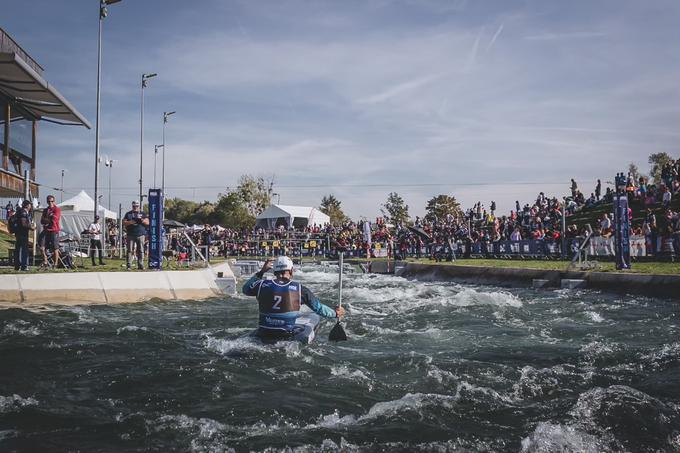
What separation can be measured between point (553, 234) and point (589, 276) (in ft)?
27.1

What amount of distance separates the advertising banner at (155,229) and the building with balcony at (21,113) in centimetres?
779

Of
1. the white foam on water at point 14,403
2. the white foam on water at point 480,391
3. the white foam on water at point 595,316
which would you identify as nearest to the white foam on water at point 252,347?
the white foam on water at point 480,391

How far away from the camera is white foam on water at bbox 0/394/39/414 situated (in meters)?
5.71

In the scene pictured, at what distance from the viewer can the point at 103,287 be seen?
14734mm

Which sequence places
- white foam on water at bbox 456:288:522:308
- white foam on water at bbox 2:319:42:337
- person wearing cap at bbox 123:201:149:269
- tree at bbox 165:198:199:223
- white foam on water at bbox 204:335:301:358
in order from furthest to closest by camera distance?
tree at bbox 165:198:199:223, person wearing cap at bbox 123:201:149:269, white foam on water at bbox 456:288:522:308, white foam on water at bbox 2:319:42:337, white foam on water at bbox 204:335:301:358

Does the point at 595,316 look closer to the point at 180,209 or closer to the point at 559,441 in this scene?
the point at 559,441

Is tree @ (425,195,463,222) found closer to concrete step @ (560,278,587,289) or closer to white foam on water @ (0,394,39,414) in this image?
concrete step @ (560,278,587,289)

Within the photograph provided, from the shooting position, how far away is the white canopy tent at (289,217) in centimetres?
5356

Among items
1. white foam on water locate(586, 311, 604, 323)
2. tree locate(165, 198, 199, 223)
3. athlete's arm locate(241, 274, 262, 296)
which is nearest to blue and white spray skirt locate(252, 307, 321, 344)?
athlete's arm locate(241, 274, 262, 296)

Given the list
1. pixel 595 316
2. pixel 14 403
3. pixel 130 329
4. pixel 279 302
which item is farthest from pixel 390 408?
pixel 595 316

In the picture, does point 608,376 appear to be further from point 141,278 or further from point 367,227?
point 367,227

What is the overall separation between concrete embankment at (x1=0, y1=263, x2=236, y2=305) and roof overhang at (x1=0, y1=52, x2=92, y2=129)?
34.6ft

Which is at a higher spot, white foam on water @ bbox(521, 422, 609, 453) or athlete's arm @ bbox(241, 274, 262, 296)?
athlete's arm @ bbox(241, 274, 262, 296)

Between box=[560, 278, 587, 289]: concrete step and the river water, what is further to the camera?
box=[560, 278, 587, 289]: concrete step
